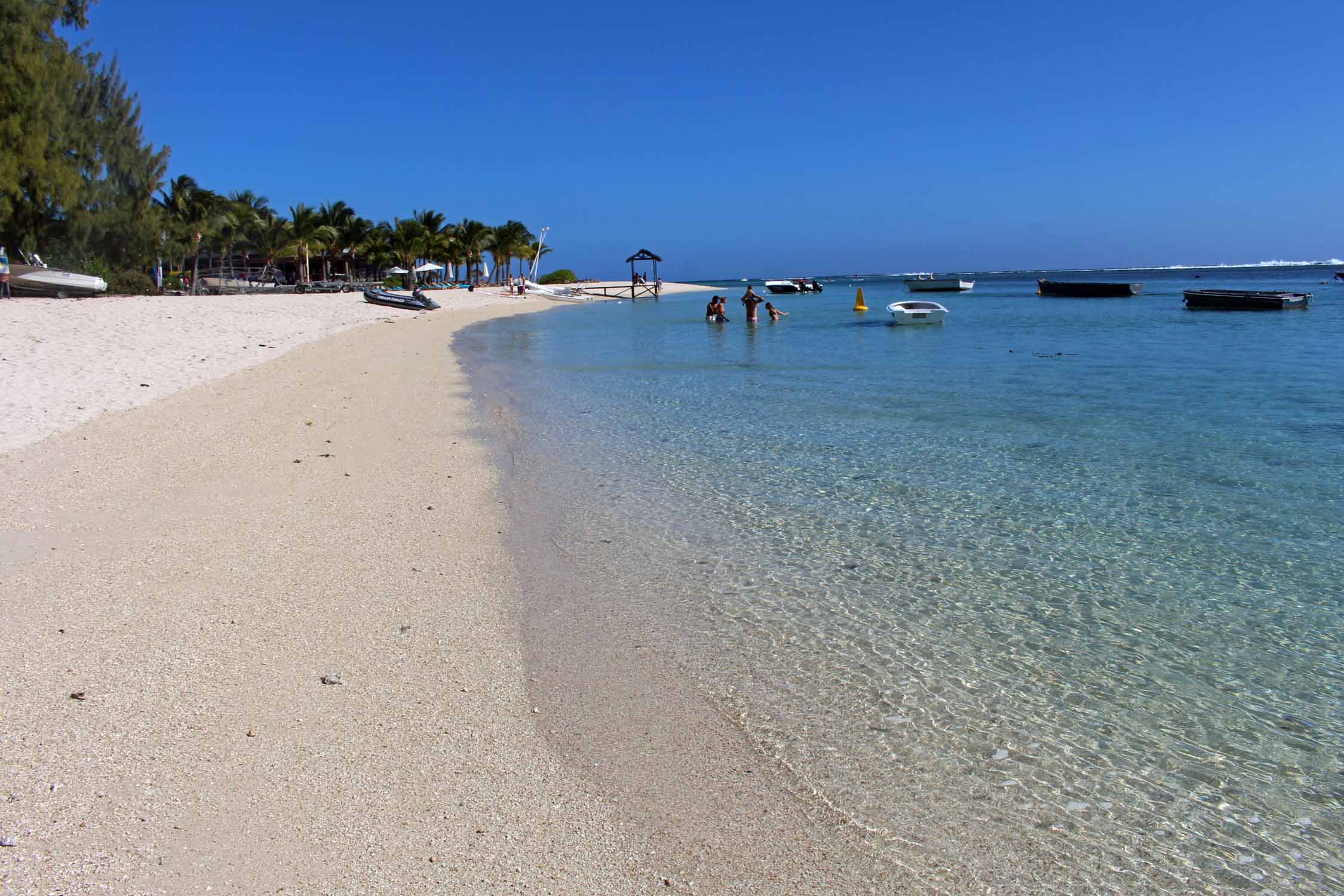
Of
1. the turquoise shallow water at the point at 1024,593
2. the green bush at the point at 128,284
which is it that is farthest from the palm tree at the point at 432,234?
the turquoise shallow water at the point at 1024,593

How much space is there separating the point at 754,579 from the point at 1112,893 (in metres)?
3.35

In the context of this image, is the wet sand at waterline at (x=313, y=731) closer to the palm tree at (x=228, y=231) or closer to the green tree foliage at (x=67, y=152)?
the green tree foliage at (x=67, y=152)

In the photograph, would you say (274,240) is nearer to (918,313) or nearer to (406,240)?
(406,240)

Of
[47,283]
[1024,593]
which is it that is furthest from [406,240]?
[1024,593]

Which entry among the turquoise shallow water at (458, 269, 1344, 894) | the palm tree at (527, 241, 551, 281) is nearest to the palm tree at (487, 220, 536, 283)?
the palm tree at (527, 241, 551, 281)

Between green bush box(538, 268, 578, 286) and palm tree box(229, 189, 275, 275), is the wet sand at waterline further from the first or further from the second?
green bush box(538, 268, 578, 286)

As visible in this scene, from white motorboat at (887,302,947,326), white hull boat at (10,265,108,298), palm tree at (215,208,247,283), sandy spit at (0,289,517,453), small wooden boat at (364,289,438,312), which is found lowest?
sandy spit at (0,289,517,453)

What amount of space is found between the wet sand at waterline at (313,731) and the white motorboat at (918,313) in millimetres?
32891

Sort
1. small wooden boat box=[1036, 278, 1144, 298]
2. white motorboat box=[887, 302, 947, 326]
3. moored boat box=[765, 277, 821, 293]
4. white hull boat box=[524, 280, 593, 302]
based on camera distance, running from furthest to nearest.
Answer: moored boat box=[765, 277, 821, 293]
white hull boat box=[524, 280, 593, 302]
small wooden boat box=[1036, 278, 1144, 298]
white motorboat box=[887, 302, 947, 326]

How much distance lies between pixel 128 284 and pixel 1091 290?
64.0 m

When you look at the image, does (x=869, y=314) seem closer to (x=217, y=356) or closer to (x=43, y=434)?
(x=217, y=356)

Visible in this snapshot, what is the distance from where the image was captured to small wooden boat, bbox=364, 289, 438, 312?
49.5m

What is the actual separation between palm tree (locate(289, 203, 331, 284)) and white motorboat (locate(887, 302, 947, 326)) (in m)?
51.3

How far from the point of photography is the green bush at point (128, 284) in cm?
4259
